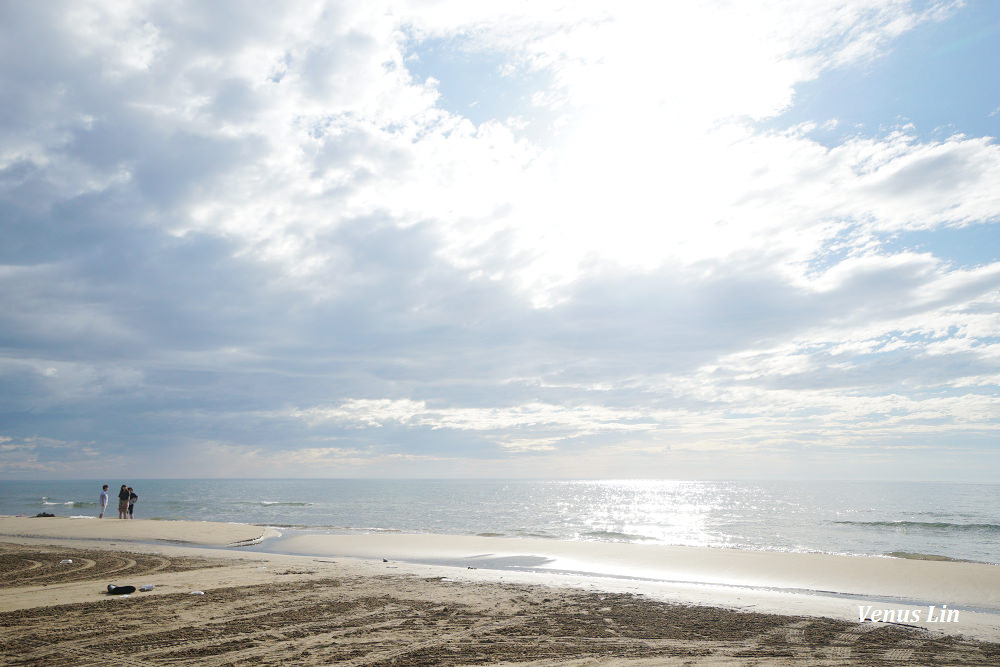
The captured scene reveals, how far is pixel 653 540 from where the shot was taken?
30.8 metres

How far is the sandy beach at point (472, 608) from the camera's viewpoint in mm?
7812

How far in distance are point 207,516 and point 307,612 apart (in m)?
40.0

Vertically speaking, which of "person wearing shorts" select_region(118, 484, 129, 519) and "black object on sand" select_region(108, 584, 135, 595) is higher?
"black object on sand" select_region(108, 584, 135, 595)

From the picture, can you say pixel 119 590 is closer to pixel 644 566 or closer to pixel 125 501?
pixel 644 566

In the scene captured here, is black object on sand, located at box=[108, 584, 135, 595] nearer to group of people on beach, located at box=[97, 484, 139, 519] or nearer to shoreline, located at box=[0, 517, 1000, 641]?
shoreline, located at box=[0, 517, 1000, 641]

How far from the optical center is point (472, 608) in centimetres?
1066

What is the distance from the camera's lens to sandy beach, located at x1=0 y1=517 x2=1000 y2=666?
781 centimetres

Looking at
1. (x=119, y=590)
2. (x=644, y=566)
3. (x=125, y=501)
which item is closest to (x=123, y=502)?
(x=125, y=501)

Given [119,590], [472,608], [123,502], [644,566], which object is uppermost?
[119,590]

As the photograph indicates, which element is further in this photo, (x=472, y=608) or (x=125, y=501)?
(x=125, y=501)

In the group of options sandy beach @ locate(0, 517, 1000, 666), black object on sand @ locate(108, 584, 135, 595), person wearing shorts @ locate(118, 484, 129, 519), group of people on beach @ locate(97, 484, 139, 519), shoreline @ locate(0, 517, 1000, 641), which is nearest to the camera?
sandy beach @ locate(0, 517, 1000, 666)

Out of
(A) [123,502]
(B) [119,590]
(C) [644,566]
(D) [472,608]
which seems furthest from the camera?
(A) [123,502]

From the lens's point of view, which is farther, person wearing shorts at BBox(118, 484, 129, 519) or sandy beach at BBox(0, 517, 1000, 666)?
person wearing shorts at BBox(118, 484, 129, 519)

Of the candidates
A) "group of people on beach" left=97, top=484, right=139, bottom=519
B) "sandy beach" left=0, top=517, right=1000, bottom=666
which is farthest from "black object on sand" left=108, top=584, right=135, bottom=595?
"group of people on beach" left=97, top=484, right=139, bottom=519
